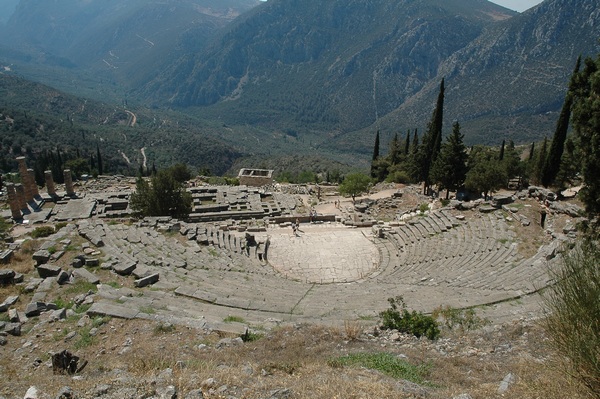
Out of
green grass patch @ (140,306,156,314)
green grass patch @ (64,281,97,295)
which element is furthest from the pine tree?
green grass patch @ (64,281,97,295)

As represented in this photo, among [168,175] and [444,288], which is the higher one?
[168,175]

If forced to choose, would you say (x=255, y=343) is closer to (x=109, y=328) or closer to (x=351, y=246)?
(x=109, y=328)

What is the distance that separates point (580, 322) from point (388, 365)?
3412 mm

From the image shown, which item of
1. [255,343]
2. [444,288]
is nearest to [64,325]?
[255,343]

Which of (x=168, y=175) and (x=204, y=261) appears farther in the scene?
(x=168, y=175)

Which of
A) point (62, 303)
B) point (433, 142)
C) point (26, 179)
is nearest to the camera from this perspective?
point (62, 303)

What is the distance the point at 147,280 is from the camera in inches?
504

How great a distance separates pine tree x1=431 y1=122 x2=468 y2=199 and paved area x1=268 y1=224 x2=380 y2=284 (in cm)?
925

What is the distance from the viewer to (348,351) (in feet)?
27.4

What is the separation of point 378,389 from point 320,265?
14.1 meters

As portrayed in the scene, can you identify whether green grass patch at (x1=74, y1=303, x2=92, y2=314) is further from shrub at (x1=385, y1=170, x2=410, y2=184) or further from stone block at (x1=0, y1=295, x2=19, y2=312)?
shrub at (x1=385, y1=170, x2=410, y2=184)

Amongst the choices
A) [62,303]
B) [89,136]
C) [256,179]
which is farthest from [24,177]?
[89,136]

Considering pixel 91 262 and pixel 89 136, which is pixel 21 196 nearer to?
pixel 91 262

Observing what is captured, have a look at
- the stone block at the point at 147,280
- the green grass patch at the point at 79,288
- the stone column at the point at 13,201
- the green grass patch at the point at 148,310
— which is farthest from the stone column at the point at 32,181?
the green grass patch at the point at 148,310
